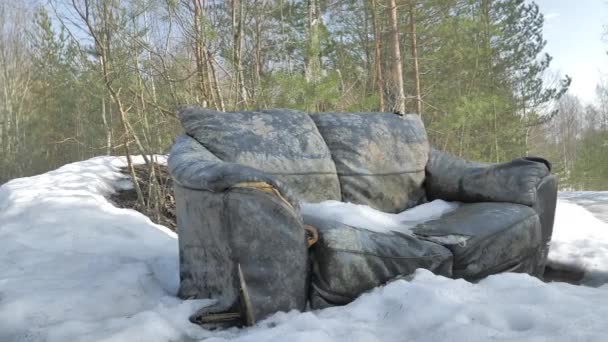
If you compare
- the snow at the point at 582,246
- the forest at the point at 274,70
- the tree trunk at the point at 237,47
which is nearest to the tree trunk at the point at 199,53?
the forest at the point at 274,70

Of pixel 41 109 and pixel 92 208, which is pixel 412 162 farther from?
pixel 41 109

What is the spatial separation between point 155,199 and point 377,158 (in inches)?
83.5

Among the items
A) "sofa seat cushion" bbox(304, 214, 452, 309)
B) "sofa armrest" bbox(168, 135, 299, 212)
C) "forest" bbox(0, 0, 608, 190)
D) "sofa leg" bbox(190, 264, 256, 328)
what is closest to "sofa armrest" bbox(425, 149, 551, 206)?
"sofa seat cushion" bbox(304, 214, 452, 309)

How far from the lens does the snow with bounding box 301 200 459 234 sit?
179cm

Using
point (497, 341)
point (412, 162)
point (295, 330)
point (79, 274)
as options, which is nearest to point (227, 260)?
point (295, 330)

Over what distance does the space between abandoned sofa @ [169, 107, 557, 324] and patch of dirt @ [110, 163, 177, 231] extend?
1.55 metres

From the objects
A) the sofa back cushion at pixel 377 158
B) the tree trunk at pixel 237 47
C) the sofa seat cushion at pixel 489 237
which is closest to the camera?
the sofa seat cushion at pixel 489 237

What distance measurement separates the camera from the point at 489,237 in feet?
5.95

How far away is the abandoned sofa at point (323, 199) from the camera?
1.41 metres

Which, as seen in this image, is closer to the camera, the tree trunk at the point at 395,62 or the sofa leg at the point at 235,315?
the sofa leg at the point at 235,315

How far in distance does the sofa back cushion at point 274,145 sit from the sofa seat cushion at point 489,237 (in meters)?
0.64

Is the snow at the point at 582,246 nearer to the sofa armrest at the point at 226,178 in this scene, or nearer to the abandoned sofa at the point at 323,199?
the abandoned sofa at the point at 323,199

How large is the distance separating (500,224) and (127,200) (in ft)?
10.5

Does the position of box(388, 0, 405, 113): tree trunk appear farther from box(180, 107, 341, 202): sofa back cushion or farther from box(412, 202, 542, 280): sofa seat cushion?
box(412, 202, 542, 280): sofa seat cushion
